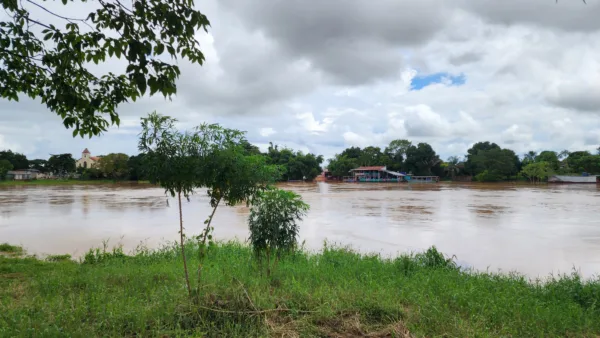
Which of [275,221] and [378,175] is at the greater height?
[378,175]

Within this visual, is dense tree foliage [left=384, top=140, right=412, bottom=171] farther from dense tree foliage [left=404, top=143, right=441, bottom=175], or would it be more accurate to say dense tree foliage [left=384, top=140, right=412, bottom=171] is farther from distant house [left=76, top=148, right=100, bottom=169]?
distant house [left=76, top=148, right=100, bottom=169]

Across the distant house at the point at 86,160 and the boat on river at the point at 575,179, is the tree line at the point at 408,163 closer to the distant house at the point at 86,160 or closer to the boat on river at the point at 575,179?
the boat on river at the point at 575,179

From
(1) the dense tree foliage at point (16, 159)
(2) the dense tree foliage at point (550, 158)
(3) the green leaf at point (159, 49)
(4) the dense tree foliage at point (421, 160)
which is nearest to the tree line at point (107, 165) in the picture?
(1) the dense tree foliage at point (16, 159)

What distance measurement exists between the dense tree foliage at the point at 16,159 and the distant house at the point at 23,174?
1.60 m

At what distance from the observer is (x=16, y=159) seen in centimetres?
7169

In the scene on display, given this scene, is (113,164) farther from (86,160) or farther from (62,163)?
(86,160)

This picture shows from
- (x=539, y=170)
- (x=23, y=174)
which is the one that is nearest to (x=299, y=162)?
(x=539, y=170)

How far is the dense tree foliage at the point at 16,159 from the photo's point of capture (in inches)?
2758

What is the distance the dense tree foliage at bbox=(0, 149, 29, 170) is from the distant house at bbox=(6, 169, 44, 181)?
160cm

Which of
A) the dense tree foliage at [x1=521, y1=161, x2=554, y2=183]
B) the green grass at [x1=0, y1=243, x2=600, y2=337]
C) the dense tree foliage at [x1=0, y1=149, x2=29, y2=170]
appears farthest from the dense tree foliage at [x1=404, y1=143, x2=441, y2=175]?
the dense tree foliage at [x1=0, y1=149, x2=29, y2=170]

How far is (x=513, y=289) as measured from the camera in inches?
213

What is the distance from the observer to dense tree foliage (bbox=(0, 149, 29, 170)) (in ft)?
230

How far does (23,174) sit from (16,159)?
17.7 feet

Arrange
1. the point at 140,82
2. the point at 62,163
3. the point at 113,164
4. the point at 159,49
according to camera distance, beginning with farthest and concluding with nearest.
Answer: the point at 62,163 → the point at 113,164 → the point at 159,49 → the point at 140,82
